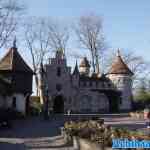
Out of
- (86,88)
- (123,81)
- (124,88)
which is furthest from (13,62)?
(124,88)

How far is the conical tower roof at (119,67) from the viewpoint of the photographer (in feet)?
195

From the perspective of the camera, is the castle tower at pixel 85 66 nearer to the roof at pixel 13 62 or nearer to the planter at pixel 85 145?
the roof at pixel 13 62

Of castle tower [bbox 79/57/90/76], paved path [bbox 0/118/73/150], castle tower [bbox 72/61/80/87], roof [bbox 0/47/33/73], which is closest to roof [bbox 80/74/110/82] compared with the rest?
castle tower [bbox 72/61/80/87]

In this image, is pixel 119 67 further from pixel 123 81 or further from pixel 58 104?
pixel 58 104

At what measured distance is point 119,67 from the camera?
59688mm

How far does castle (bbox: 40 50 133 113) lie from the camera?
54.7 metres

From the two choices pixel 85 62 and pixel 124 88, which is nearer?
pixel 124 88

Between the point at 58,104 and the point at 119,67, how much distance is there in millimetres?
12433

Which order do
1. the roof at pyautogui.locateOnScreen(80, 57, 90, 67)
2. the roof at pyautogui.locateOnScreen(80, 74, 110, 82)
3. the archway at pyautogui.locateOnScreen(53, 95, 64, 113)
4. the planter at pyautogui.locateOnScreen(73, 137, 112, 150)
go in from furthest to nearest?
1. the roof at pyautogui.locateOnScreen(80, 57, 90, 67)
2. the roof at pyautogui.locateOnScreen(80, 74, 110, 82)
3. the archway at pyautogui.locateOnScreen(53, 95, 64, 113)
4. the planter at pyautogui.locateOnScreen(73, 137, 112, 150)

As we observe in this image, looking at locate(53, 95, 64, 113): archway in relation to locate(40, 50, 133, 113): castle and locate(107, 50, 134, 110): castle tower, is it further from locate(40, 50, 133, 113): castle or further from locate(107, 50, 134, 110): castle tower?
locate(107, 50, 134, 110): castle tower

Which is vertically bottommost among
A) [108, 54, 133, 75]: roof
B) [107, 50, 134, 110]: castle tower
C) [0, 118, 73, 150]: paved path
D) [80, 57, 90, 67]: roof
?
[0, 118, 73, 150]: paved path

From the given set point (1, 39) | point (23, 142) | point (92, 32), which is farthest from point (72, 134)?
point (92, 32)

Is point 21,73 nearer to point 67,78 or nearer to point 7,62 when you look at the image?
point 7,62

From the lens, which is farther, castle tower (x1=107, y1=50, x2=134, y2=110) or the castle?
castle tower (x1=107, y1=50, x2=134, y2=110)
